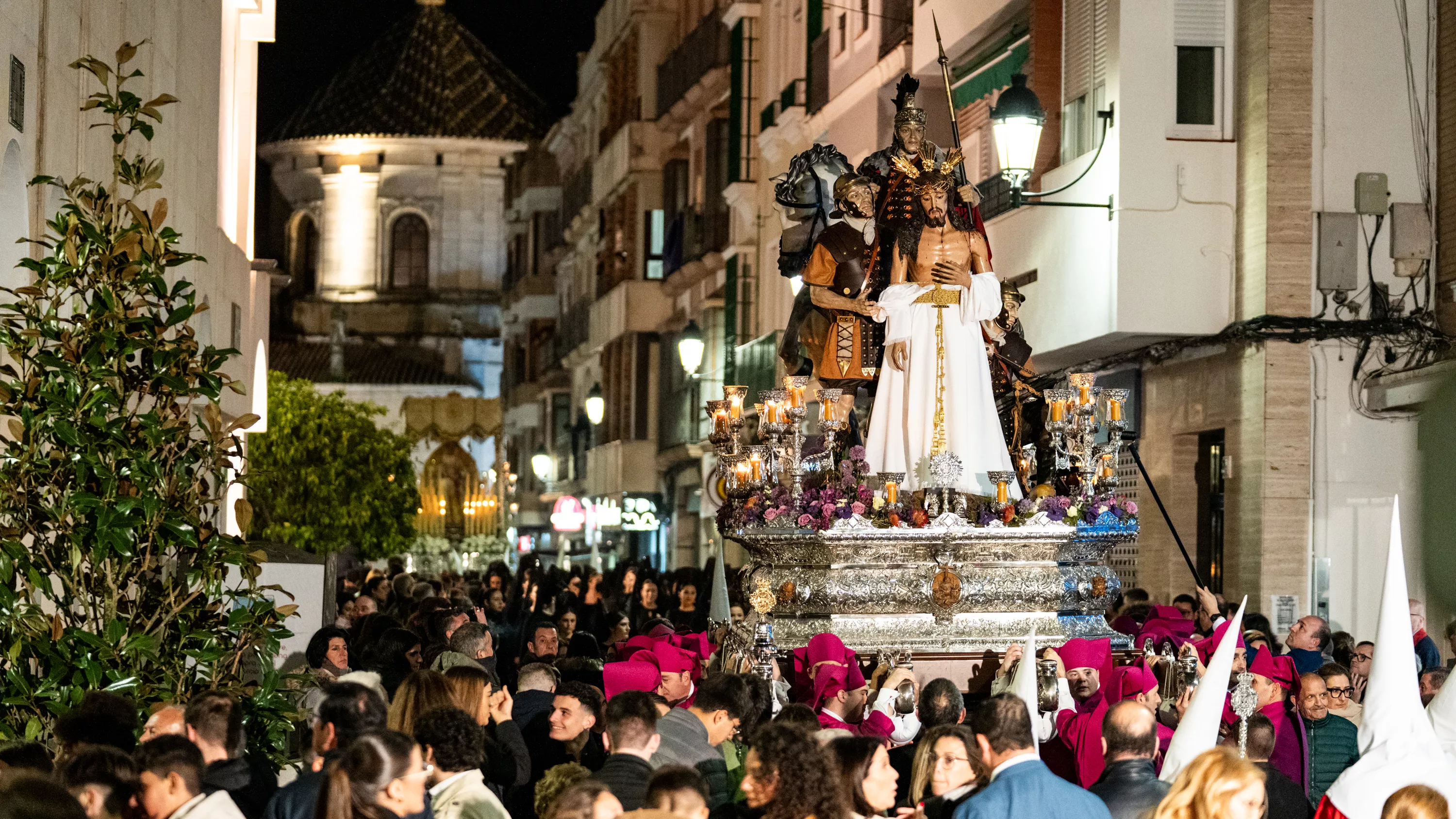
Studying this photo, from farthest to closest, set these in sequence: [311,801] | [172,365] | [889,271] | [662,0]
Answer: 1. [662,0]
2. [889,271]
3. [172,365]
4. [311,801]

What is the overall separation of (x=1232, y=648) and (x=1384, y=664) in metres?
0.54

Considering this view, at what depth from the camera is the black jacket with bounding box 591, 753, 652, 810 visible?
701 centimetres

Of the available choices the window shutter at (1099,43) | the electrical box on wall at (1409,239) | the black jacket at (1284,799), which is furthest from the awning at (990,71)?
the black jacket at (1284,799)

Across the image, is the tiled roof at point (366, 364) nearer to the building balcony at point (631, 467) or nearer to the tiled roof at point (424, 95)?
the tiled roof at point (424, 95)

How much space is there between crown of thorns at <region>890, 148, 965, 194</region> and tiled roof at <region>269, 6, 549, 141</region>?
62.8 m

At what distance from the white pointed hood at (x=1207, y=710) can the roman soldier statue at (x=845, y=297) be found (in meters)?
5.58

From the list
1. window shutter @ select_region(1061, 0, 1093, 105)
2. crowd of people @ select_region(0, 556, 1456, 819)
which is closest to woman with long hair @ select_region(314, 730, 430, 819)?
crowd of people @ select_region(0, 556, 1456, 819)

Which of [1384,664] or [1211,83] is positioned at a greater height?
[1211,83]

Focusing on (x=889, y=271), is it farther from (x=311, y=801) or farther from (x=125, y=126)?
(x=311, y=801)

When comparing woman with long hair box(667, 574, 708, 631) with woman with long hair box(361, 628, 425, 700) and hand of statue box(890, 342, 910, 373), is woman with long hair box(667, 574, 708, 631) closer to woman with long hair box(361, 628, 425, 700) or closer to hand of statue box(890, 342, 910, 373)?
hand of statue box(890, 342, 910, 373)

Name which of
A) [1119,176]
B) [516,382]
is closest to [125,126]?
[1119,176]

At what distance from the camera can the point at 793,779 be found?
6289 mm

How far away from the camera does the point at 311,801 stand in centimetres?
655

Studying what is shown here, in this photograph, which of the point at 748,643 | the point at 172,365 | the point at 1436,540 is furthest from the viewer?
the point at 1436,540
